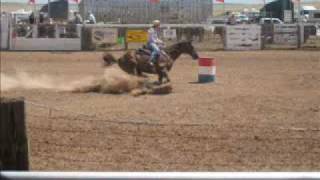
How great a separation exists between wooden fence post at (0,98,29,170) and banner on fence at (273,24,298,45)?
99.2 ft

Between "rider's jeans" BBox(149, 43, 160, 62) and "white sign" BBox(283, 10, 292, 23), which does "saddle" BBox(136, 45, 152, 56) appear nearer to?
"rider's jeans" BBox(149, 43, 160, 62)

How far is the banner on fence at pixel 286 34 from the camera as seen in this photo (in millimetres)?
34406

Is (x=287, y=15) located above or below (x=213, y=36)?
above

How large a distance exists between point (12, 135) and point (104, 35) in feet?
92.3

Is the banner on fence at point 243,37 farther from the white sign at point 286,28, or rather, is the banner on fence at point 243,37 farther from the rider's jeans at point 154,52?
the rider's jeans at point 154,52

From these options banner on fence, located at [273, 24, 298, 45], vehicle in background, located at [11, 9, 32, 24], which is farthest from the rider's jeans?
banner on fence, located at [273, 24, 298, 45]

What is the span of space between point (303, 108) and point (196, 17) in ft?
114

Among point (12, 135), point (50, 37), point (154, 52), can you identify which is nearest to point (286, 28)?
point (50, 37)

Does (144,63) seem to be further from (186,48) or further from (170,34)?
(170,34)

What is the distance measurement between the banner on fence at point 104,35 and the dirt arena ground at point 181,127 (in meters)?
14.1

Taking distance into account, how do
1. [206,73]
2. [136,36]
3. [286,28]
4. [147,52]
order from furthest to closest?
[286,28], [136,36], [206,73], [147,52]

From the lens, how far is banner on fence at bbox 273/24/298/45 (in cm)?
3441

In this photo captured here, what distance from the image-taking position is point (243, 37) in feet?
111

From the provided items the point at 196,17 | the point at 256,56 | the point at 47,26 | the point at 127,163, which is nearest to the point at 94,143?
the point at 127,163
